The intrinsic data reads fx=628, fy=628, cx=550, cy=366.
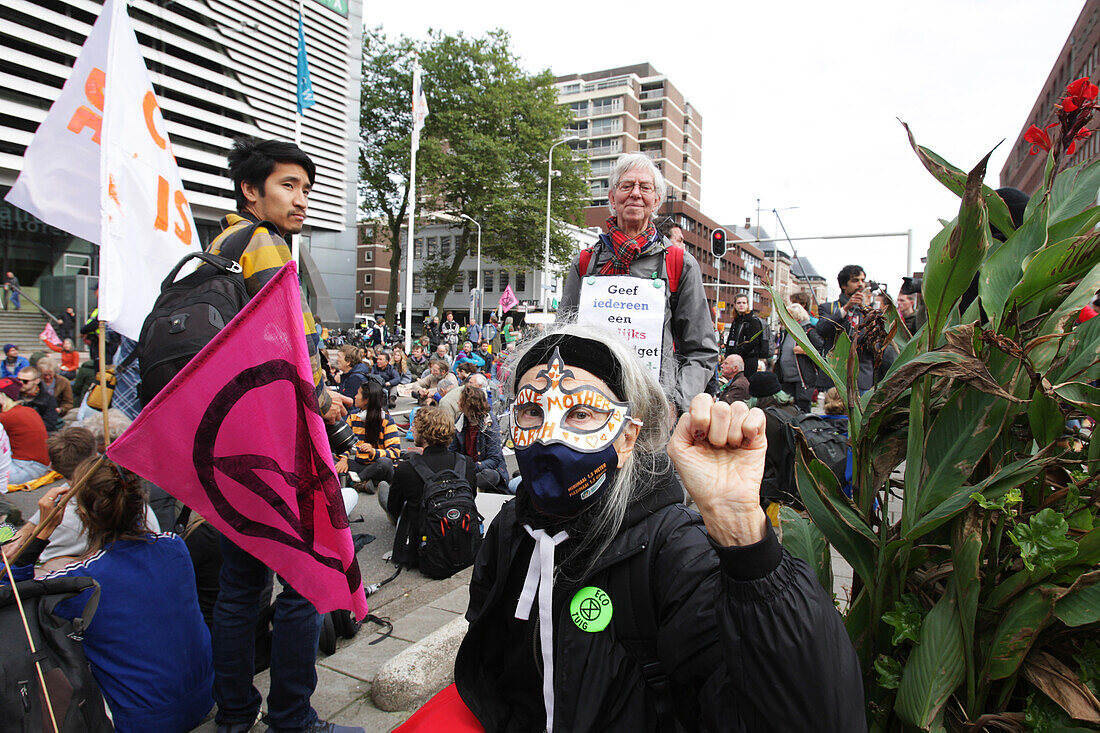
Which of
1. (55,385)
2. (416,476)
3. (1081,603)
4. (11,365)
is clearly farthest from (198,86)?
(1081,603)

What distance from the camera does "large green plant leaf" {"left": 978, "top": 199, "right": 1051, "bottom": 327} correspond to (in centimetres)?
125

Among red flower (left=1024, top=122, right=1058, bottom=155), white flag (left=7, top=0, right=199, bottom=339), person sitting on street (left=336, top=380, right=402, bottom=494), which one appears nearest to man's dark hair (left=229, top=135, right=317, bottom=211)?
white flag (left=7, top=0, right=199, bottom=339)

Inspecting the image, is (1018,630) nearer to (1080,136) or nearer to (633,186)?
(1080,136)

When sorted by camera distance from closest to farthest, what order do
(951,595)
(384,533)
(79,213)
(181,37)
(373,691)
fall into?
1. (951,595)
2. (373,691)
3. (79,213)
4. (384,533)
5. (181,37)

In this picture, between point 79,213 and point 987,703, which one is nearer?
point 987,703

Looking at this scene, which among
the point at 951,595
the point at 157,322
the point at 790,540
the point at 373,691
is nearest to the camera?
the point at 951,595

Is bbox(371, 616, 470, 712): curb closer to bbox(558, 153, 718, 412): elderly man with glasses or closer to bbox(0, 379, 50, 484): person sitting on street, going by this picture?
bbox(558, 153, 718, 412): elderly man with glasses

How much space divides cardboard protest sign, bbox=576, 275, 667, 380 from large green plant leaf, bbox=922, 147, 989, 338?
59.0 inches

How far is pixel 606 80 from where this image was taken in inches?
2869

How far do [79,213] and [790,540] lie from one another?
4.37 m

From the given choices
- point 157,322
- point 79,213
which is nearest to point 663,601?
point 157,322

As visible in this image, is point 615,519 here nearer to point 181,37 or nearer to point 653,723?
point 653,723

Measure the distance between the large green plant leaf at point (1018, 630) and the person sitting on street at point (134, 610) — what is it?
8.76 ft

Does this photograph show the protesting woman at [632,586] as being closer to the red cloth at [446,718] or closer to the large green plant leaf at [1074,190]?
the red cloth at [446,718]
